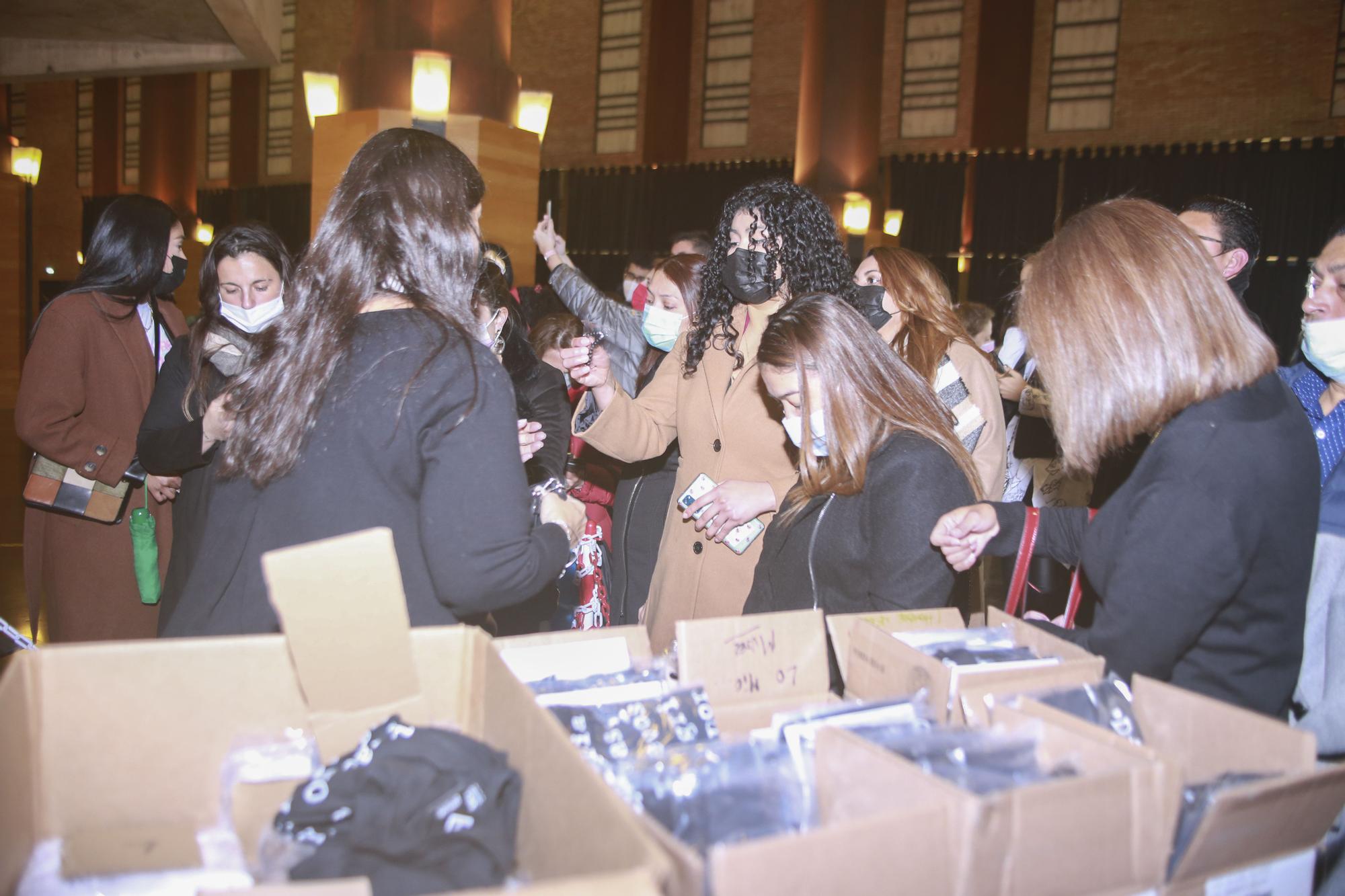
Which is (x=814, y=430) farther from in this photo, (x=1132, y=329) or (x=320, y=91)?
(x=320, y=91)

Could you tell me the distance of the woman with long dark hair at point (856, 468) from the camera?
1.80m

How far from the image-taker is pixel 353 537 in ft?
3.45

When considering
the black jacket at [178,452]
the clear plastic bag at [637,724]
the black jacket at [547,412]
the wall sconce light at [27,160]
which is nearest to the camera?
the clear plastic bag at [637,724]

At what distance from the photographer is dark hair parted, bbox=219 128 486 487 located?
4.51ft

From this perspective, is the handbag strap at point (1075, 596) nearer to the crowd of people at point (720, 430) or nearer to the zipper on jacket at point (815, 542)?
the crowd of people at point (720, 430)

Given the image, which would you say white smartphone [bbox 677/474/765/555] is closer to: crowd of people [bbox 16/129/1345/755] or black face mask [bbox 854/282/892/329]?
crowd of people [bbox 16/129/1345/755]

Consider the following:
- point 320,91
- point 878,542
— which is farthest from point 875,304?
point 320,91

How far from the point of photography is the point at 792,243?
2.38 metres

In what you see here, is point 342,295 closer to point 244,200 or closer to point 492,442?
point 492,442

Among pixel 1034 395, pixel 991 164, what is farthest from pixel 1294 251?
pixel 1034 395

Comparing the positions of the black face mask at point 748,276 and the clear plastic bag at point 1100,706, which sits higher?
the black face mask at point 748,276

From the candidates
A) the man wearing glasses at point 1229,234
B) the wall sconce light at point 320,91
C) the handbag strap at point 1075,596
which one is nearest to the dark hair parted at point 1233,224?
the man wearing glasses at point 1229,234

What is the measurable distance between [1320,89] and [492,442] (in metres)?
12.5

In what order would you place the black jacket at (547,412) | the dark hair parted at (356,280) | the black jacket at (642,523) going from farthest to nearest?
the black jacket at (642,523)
the black jacket at (547,412)
the dark hair parted at (356,280)
